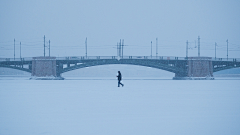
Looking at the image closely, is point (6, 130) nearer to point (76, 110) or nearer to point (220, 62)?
point (76, 110)

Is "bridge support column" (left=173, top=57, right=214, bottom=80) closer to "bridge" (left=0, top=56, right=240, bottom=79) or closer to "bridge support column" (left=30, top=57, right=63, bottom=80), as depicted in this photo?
"bridge" (left=0, top=56, right=240, bottom=79)

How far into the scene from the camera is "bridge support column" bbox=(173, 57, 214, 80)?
56.4m

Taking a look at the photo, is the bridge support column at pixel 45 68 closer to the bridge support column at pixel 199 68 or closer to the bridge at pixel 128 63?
the bridge at pixel 128 63

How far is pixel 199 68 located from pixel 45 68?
31342mm

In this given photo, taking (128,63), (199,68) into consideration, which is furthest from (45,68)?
(199,68)

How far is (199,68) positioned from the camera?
2234 inches

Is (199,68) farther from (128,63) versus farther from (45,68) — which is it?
(45,68)

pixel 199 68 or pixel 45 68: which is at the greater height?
pixel 199 68

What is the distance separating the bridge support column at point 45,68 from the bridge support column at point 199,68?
26.2m

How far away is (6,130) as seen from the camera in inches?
268

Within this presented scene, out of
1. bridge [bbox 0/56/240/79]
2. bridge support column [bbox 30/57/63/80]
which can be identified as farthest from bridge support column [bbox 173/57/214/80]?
bridge support column [bbox 30/57/63/80]

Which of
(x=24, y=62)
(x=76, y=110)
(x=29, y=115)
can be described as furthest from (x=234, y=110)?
(x=24, y=62)

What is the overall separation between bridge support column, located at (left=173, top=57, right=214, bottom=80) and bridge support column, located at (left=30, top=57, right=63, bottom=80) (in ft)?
85.9

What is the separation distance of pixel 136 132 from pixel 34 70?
5199cm
